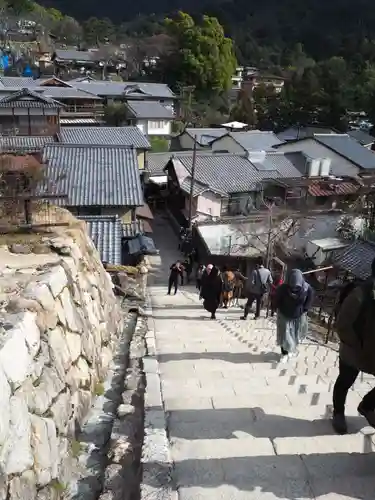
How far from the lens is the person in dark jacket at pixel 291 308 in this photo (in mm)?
6656

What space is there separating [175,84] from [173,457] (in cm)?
5561

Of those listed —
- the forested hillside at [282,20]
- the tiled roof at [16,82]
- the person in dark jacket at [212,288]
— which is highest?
the forested hillside at [282,20]

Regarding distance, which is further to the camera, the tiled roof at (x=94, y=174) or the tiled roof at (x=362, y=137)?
the tiled roof at (x=362, y=137)

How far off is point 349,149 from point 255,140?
24.2ft

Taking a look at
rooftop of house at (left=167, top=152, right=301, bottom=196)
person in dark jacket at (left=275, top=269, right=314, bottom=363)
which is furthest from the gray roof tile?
person in dark jacket at (left=275, top=269, right=314, bottom=363)

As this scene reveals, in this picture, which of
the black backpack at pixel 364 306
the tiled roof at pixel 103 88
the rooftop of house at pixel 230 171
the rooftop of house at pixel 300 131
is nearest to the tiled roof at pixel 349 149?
the rooftop of house at pixel 230 171

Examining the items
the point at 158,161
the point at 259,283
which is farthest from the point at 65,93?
the point at 259,283

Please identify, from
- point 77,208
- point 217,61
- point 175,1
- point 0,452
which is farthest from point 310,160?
point 175,1

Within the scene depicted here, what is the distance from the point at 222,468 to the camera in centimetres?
396

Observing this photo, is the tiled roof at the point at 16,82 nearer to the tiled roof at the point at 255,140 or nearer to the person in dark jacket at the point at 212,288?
the tiled roof at the point at 255,140

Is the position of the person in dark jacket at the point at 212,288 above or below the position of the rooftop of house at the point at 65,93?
below

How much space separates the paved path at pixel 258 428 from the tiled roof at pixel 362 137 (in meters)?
38.8

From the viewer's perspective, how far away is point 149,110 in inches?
1722

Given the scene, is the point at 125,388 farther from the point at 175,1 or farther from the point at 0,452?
the point at 175,1
